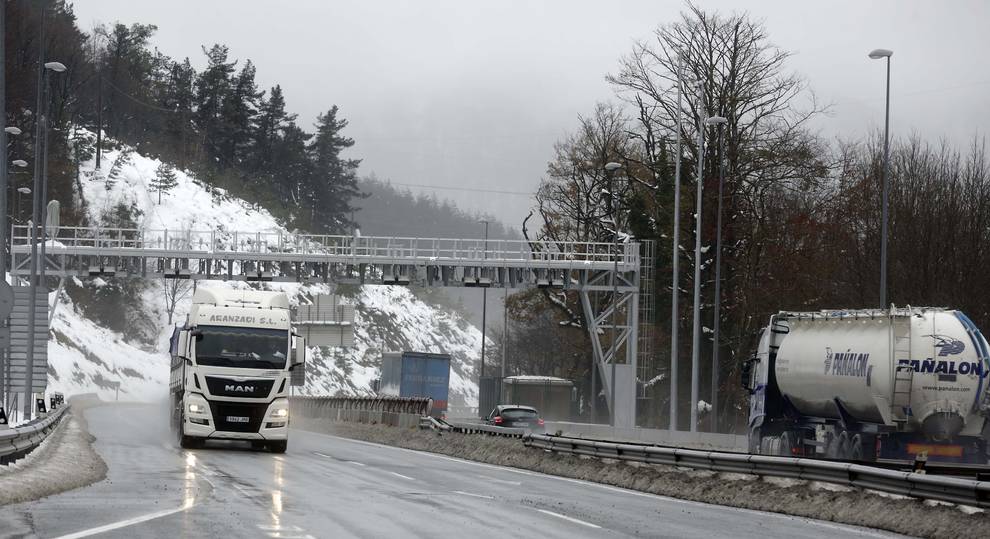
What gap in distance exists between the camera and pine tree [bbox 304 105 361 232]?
161 metres

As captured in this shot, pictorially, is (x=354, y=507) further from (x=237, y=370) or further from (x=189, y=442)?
(x=189, y=442)

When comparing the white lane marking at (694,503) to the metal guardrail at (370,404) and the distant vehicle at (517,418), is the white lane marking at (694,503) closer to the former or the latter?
the metal guardrail at (370,404)

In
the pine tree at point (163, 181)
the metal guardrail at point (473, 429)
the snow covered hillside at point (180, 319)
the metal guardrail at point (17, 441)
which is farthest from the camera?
the pine tree at point (163, 181)

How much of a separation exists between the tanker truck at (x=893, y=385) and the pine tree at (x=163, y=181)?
11566 centimetres

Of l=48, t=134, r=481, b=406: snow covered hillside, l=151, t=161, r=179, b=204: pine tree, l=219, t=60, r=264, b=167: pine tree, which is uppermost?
l=219, t=60, r=264, b=167: pine tree

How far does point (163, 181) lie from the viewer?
461ft

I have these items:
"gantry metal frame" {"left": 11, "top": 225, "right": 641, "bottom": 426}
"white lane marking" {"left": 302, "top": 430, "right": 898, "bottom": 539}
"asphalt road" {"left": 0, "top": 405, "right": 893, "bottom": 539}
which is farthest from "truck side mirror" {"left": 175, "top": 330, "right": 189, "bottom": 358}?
"gantry metal frame" {"left": 11, "top": 225, "right": 641, "bottom": 426}

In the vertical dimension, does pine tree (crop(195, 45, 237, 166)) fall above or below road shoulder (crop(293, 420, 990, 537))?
above

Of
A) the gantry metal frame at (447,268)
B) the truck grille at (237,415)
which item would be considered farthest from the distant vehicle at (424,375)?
the truck grille at (237,415)

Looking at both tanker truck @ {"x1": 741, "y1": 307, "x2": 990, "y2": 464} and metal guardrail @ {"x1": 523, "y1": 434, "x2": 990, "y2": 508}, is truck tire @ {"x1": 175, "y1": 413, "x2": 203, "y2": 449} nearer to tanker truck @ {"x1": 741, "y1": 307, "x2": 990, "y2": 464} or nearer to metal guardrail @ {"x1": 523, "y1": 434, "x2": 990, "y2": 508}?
metal guardrail @ {"x1": 523, "y1": 434, "x2": 990, "y2": 508}

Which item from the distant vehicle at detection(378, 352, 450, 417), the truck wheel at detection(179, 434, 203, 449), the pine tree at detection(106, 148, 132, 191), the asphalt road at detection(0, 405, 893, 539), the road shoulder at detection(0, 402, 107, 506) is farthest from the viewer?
Answer: the pine tree at detection(106, 148, 132, 191)

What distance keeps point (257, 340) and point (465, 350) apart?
467 ft

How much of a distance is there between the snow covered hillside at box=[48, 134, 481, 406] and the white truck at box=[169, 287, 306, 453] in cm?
6917

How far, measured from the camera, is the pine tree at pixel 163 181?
5482 inches
